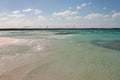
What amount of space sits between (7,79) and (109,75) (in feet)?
14.0

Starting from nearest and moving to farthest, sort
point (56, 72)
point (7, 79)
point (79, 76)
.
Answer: point (7, 79)
point (79, 76)
point (56, 72)

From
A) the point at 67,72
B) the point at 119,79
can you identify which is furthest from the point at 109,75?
the point at 67,72

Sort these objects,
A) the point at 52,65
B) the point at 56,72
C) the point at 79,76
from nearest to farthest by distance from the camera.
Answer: the point at 79,76, the point at 56,72, the point at 52,65

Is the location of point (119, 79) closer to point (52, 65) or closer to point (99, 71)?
point (99, 71)

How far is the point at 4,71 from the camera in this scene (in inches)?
274

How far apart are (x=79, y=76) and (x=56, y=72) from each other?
111cm

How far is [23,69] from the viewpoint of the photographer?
7.46 meters

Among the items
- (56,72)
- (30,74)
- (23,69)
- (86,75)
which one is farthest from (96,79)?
(23,69)

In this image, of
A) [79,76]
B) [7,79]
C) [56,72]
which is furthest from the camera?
[56,72]

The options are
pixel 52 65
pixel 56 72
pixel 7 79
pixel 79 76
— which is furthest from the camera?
pixel 52 65

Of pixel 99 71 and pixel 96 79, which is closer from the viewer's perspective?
pixel 96 79

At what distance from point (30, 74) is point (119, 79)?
3.69 metres

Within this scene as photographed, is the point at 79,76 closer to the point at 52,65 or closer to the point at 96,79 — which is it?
the point at 96,79

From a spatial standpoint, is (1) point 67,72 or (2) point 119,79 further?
(1) point 67,72
